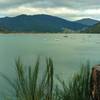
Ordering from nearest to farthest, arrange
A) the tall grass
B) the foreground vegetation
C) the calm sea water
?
1. the foreground vegetation
2. the tall grass
3. the calm sea water

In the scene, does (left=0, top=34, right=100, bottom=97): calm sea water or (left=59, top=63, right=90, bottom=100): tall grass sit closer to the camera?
(left=59, top=63, right=90, bottom=100): tall grass

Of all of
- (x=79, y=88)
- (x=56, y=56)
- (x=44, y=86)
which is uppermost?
(x=44, y=86)

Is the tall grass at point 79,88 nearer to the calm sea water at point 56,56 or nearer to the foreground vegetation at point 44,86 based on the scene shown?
the foreground vegetation at point 44,86

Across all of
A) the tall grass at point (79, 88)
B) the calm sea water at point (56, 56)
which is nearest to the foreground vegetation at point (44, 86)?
the tall grass at point (79, 88)

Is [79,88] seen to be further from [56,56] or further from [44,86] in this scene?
[56,56]

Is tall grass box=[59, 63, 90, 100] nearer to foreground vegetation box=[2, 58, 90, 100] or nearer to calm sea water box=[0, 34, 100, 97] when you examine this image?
foreground vegetation box=[2, 58, 90, 100]

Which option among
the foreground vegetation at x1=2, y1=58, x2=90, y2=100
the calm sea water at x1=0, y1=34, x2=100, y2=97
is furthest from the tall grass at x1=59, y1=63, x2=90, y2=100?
the calm sea water at x1=0, y1=34, x2=100, y2=97

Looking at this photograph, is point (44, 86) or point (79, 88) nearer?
point (44, 86)

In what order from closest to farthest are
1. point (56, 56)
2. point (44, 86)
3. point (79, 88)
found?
point (44, 86) < point (79, 88) < point (56, 56)

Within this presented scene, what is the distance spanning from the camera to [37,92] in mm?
3705

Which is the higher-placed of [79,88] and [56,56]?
[79,88]

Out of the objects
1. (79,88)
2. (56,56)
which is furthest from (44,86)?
(56,56)

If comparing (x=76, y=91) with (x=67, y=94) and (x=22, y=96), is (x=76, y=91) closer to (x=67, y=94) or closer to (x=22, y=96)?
(x=67, y=94)

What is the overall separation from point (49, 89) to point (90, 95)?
784 mm
